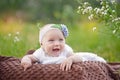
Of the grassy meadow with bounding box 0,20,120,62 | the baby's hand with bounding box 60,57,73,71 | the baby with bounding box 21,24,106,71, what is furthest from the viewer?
the grassy meadow with bounding box 0,20,120,62

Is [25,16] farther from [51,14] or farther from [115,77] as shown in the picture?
[115,77]

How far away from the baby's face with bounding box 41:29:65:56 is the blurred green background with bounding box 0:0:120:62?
1.24m

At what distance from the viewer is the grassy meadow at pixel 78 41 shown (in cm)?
459

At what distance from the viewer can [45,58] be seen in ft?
10.4

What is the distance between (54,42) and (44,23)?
4719 mm

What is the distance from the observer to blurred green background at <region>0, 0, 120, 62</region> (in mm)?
4809

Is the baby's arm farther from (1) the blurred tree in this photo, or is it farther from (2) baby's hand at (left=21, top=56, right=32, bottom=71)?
(1) the blurred tree

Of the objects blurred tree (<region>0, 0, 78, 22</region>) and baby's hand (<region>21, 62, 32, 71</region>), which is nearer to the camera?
baby's hand (<region>21, 62, 32, 71</region>)

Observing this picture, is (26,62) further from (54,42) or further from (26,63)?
(54,42)

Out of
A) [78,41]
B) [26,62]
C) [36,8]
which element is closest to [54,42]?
[26,62]

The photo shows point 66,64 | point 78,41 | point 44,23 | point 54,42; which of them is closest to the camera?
point 66,64

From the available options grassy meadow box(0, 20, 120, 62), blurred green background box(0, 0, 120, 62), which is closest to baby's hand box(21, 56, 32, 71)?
grassy meadow box(0, 20, 120, 62)

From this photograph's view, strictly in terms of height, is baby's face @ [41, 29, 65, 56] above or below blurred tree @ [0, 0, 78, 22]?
below

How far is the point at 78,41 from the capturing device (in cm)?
625
